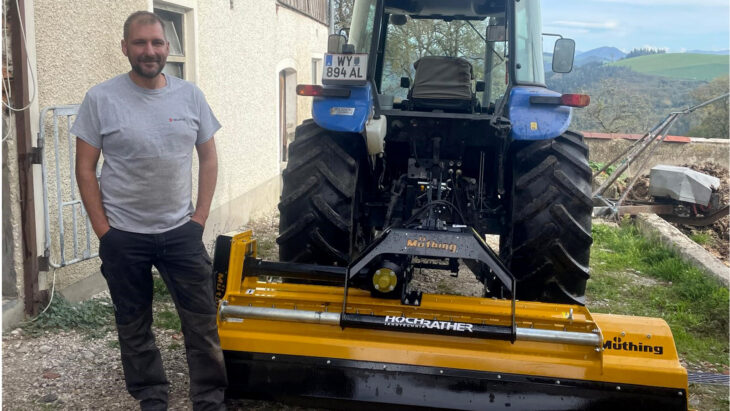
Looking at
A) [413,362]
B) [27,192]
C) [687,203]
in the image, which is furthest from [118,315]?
[687,203]

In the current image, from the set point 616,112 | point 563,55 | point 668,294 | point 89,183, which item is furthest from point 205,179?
point 616,112

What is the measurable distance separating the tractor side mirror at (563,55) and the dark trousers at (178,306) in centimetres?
283

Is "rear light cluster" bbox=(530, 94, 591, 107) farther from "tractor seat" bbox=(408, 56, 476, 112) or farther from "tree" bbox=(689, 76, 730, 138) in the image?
"tree" bbox=(689, 76, 730, 138)

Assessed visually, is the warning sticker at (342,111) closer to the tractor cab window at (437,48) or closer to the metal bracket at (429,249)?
the metal bracket at (429,249)

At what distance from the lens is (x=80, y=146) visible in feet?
9.21

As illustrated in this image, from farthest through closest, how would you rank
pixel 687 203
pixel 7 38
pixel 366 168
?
pixel 687 203, pixel 366 168, pixel 7 38

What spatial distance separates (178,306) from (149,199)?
0.51 meters

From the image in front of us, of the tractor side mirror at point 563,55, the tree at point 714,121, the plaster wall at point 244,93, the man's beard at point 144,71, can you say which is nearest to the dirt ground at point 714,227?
the tractor side mirror at point 563,55

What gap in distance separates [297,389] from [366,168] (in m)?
1.61

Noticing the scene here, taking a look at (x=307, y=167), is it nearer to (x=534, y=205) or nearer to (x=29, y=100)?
(x=534, y=205)

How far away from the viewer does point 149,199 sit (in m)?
2.88

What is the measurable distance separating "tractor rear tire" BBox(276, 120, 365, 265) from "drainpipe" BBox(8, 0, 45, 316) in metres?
1.57

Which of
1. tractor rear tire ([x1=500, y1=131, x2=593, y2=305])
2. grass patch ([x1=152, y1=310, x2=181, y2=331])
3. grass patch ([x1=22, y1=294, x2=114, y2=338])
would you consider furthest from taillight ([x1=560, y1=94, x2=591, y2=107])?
grass patch ([x1=22, y1=294, x2=114, y2=338])

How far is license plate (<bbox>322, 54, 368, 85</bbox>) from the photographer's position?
3727mm
